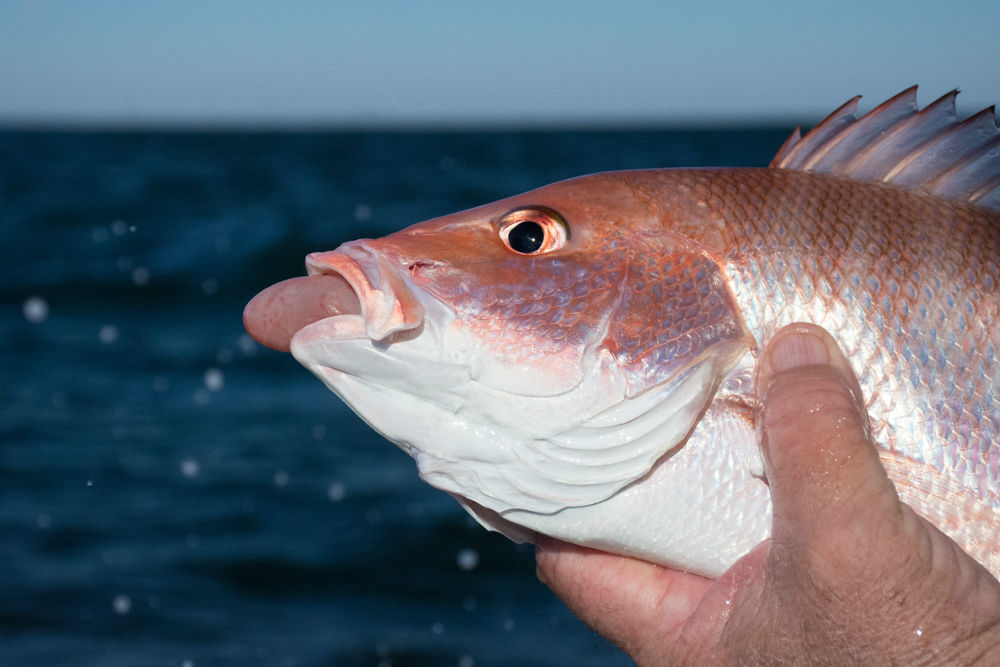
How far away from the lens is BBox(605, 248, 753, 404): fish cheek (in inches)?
85.0

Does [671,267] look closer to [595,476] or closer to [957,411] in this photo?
[595,476]

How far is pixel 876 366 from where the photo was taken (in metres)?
2.16

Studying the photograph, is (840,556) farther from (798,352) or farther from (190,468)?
(190,468)

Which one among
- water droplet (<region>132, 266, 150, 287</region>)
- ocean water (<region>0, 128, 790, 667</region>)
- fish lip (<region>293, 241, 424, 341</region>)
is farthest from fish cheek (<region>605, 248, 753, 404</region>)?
water droplet (<region>132, 266, 150, 287</region>)

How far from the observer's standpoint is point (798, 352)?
208 cm

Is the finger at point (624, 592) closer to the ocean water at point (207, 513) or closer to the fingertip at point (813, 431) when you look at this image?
the fingertip at point (813, 431)

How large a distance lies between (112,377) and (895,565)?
35.8ft

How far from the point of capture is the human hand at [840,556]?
1.99 m

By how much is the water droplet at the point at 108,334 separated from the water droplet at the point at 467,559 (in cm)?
751

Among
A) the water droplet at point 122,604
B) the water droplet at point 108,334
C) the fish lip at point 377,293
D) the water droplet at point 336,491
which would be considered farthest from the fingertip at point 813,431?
the water droplet at point 108,334

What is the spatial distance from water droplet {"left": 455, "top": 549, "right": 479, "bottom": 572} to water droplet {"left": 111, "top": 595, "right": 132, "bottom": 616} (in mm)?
2373

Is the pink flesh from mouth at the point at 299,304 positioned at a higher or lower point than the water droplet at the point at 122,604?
higher

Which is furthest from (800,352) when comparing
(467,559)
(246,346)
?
(246,346)

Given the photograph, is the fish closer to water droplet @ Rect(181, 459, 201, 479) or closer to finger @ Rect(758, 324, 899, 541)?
finger @ Rect(758, 324, 899, 541)
